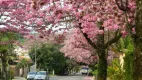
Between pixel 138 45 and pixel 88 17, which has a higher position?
pixel 88 17

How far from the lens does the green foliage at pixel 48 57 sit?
83438 mm

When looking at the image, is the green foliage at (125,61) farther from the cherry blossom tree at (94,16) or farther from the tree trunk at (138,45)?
the tree trunk at (138,45)

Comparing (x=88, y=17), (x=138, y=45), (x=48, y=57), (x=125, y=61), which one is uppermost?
(x=88, y=17)

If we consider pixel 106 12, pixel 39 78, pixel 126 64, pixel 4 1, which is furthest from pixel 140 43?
pixel 39 78

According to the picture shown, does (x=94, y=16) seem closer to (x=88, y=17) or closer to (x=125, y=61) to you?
(x=88, y=17)

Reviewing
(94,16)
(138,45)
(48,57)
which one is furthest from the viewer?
(48,57)

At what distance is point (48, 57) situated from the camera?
83562 millimetres

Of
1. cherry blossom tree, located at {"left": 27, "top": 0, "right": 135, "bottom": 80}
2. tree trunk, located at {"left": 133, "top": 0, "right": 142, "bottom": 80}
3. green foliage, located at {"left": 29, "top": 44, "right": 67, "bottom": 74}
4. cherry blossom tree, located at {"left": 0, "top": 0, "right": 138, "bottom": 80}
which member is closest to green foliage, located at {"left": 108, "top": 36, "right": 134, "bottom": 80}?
cherry blossom tree, located at {"left": 27, "top": 0, "right": 135, "bottom": 80}

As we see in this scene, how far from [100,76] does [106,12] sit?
6530mm

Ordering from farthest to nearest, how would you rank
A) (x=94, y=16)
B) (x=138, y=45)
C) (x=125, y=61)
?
(x=125, y=61) → (x=94, y=16) → (x=138, y=45)

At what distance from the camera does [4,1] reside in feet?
54.0

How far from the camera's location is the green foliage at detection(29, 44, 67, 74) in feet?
274

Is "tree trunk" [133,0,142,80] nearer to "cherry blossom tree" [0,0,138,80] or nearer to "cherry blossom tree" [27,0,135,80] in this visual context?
"cherry blossom tree" [27,0,135,80]

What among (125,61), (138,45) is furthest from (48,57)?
(138,45)
